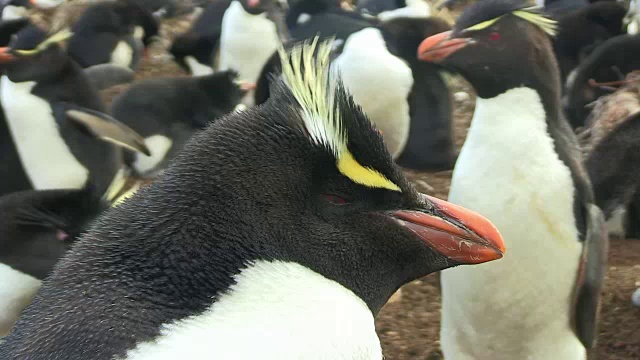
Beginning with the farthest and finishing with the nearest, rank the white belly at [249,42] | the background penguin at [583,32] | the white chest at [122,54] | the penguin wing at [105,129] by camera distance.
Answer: the white chest at [122,54] < the white belly at [249,42] < the background penguin at [583,32] < the penguin wing at [105,129]

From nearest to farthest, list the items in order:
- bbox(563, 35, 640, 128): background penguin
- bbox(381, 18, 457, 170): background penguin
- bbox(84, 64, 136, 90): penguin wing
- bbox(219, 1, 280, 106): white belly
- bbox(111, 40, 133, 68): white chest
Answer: bbox(563, 35, 640, 128): background penguin
bbox(381, 18, 457, 170): background penguin
bbox(84, 64, 136, 90): penguin wing
bbox(219, 1, 280, 106): white belly
bbox(111, 40, 133, 68): white chest

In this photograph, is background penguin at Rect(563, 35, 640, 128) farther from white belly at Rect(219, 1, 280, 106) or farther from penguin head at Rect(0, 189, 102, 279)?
penguin head at Rect(0, 189, 102, 279)

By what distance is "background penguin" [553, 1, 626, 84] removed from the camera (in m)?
5.50

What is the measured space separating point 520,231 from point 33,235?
1523mm

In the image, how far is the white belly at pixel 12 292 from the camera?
8.23ft

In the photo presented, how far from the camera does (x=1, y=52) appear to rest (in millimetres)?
3975

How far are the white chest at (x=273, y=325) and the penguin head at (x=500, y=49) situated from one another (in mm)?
1493

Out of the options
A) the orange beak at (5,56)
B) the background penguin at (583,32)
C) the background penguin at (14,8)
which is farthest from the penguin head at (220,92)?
the background penguin at (14,8)

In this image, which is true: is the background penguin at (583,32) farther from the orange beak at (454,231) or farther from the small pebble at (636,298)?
the orange beak at (454,231)

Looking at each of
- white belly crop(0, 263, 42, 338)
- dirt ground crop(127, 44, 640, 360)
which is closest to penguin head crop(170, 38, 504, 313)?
white belly crop(0, 263, 42, 338)

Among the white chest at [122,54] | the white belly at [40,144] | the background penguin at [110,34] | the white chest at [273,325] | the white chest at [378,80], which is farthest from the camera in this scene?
the white chest at [122,54]

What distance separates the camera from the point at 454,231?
4.08ft

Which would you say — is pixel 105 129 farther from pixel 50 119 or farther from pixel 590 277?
pixel 590 277

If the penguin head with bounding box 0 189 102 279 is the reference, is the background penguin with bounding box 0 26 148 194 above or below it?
below
